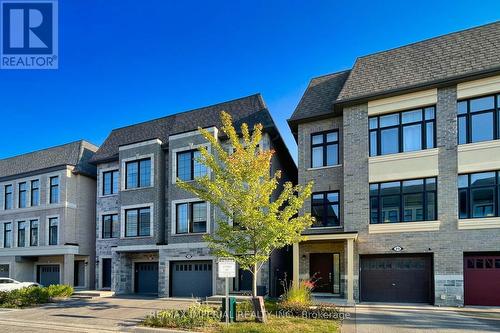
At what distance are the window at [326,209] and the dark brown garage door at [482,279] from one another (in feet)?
19.1

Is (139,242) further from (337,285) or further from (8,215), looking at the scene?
(8,215)

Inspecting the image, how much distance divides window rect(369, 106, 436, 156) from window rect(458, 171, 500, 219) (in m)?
2.14

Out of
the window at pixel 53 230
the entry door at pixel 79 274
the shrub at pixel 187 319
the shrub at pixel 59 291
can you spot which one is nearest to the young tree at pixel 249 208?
the shrub at pixel 187 319

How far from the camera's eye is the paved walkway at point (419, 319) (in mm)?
11501

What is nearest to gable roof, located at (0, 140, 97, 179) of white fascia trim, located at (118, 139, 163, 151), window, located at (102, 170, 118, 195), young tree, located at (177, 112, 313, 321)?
window, located at (102, 170, 118, 195)

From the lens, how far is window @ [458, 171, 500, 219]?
1609 centimetres

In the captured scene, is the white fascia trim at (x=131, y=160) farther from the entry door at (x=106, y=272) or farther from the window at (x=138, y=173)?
the entry door at (x=106, y=272)

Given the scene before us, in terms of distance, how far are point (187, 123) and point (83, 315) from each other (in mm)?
12783

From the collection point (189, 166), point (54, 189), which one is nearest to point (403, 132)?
point (189, 166)

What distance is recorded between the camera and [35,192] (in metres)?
29.6

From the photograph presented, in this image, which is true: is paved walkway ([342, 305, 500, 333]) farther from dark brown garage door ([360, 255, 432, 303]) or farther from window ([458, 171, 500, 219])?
window ([458, 171, 500, 219])

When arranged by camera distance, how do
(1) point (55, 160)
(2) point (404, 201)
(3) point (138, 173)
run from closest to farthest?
(2) point (404, 201) < (3) point (138, 173) < (1) point (55, 160)

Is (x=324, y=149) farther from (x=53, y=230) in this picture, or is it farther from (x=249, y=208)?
(x=53, y=230)

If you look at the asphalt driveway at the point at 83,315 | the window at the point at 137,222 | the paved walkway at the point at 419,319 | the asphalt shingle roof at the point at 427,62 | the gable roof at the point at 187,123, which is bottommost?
the asphalt driveway at the point at 83,315
